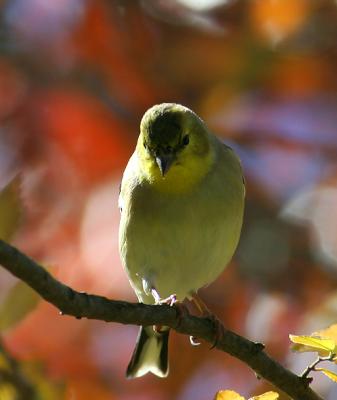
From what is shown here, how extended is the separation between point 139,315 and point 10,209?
37cm

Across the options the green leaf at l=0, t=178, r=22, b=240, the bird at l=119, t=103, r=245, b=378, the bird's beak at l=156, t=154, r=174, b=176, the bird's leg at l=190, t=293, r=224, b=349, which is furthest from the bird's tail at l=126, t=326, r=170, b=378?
the green leaf at l=0, t=178, r=22, b=240

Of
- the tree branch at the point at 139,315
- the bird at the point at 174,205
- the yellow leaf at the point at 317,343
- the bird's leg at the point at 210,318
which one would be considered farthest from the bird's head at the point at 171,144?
the yellow leaf at the point at 317,343

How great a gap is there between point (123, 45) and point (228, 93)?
1.40ft

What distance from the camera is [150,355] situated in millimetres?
2908

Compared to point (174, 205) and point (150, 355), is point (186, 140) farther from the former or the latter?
point (150, 355)

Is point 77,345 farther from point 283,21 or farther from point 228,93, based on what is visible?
Answer: point 283,21

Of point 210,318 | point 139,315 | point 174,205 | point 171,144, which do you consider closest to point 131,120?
point 171,144

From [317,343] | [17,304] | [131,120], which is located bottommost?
[17,304]

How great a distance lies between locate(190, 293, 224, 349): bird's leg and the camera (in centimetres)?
203

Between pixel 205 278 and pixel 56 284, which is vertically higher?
pixel 205 278

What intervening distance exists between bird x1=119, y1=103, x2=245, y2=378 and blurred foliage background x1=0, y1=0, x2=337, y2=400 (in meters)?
0.10

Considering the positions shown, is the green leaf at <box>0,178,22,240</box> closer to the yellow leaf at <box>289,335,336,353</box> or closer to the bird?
the yellow leaf at <box>289,335,336,353</box>

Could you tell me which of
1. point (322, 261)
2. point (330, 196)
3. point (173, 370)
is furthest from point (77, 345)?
point (330, 196)

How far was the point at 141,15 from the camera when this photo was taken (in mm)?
2771
